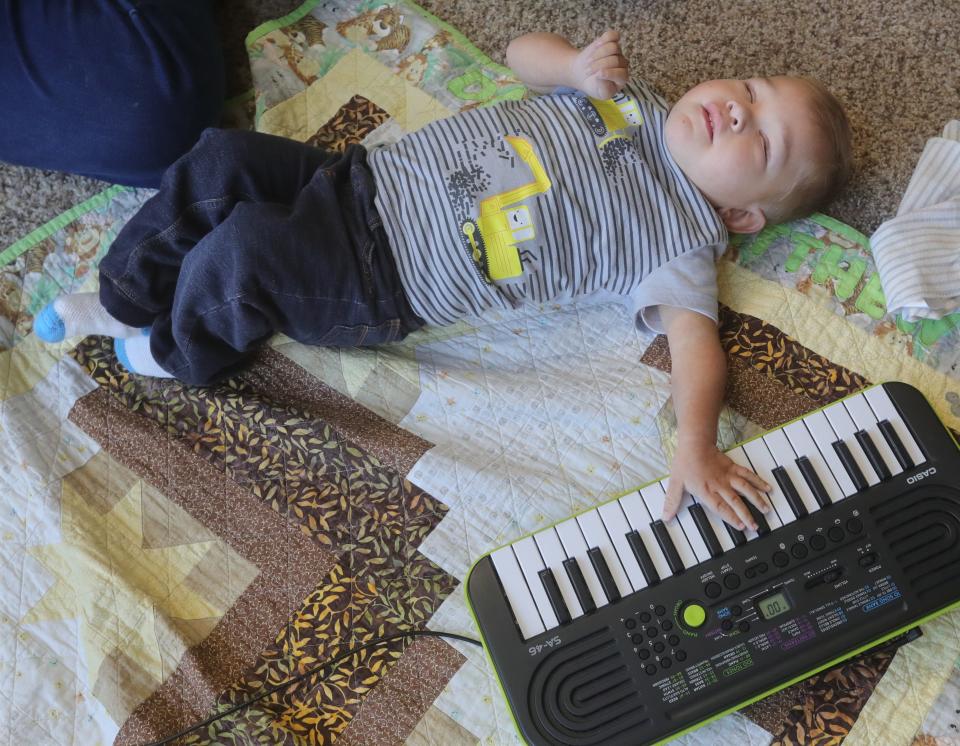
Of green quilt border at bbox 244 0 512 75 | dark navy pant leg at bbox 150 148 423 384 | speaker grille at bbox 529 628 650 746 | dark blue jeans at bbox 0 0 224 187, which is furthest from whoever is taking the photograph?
green quilt border at bbox 244 0 512 75

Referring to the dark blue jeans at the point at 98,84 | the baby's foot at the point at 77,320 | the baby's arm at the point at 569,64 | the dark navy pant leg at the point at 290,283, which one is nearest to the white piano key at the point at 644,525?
the dark navy pant leg at the point at 290,283

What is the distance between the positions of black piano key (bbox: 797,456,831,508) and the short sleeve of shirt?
20cm

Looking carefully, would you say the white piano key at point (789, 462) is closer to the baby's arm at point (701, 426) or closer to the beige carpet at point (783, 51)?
the baby's arm at point (701, 426)

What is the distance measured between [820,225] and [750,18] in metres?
0.37

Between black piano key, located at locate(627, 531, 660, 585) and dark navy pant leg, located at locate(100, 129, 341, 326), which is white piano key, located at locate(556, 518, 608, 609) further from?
dark navy pant leg, located at locate(100, 129, 341, 326)

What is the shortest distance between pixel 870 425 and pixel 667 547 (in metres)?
0.25

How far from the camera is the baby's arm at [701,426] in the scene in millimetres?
764

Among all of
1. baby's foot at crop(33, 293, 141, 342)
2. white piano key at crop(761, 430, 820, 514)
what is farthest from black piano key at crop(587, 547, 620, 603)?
baby's foot at crop(33, 293, 141, 342)

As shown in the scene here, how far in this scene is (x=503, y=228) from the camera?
0.91 meters

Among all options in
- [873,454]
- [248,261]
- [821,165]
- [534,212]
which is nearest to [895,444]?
[873,454]

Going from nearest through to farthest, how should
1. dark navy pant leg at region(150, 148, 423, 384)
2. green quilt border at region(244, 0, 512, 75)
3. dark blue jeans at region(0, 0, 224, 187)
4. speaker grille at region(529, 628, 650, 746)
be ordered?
1. speaker grille at region(529, 628, 650, 746)
2. dark navy pant leg at region(150, 148, 423, 384)
3. dark blue jeans at region(0, 0, 224, 187)
4. green quilt border at region(244, 0, 512, 75)

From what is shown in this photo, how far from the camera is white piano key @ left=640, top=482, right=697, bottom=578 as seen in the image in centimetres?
75

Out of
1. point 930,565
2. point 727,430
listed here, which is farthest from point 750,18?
point 930,565

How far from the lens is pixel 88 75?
99cm
